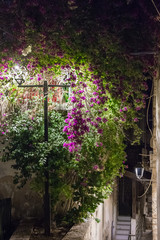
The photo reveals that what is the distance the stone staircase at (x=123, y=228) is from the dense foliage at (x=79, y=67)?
1129 centimetres

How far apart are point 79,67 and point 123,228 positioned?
1400 centimetres

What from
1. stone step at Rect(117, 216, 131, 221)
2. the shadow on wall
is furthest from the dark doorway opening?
the shadow on wall

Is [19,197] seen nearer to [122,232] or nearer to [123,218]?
[122,232]

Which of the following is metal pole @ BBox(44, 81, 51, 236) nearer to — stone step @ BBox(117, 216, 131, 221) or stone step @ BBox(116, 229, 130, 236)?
stone step @ BBox(116, 229, 130, 236)

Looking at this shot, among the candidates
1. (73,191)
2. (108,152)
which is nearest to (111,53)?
(108,152)

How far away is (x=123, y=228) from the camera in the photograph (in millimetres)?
19844

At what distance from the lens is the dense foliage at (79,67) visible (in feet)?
24.7

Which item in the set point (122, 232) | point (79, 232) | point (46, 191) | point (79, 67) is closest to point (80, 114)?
point (79, 67)

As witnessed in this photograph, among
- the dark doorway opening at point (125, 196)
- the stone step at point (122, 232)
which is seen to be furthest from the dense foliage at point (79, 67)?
the dark doorway opening at point (125, 196)

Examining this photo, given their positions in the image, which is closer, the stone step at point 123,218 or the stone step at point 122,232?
the stone step at point 122,232

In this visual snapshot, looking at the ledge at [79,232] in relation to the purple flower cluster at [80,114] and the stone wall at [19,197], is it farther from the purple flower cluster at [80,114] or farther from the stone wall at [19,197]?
the purple flower cluster at [80,114]

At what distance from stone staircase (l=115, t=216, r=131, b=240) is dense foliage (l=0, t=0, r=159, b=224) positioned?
11.3 m

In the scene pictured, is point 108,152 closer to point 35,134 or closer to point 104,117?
point 104,117

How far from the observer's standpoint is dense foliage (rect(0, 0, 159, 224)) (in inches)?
296
